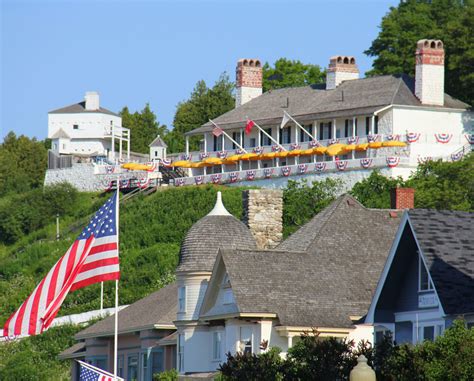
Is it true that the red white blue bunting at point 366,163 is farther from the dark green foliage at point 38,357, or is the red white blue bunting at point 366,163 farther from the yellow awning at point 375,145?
the dark green foliage at point 38,357

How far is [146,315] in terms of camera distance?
59875 millimetres

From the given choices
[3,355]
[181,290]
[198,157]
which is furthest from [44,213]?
[181,290]

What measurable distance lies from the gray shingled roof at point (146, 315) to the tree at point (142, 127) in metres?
98.5

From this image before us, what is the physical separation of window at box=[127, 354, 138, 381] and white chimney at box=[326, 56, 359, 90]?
58180mm

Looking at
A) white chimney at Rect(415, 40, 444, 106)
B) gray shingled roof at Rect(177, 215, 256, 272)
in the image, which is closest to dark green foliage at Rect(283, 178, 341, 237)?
white chimney at Rect(415, 40, 444, 106)

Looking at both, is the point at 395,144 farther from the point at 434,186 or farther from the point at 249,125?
the point at 249,125

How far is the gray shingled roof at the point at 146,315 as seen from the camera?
190ft

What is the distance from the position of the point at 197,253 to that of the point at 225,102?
95.8 meters

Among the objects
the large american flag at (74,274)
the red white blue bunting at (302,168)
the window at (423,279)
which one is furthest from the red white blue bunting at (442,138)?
the window at (423,279)

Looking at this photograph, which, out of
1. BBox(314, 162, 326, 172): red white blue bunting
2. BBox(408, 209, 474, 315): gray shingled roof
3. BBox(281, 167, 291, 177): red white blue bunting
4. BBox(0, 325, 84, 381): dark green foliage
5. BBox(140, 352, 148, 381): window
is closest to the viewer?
BBox(408, 209, 474, 315): gray shingled roof

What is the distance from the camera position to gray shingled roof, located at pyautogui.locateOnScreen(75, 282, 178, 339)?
2277 inches

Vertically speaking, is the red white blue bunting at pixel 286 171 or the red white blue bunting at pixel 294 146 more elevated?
the red white blue bunting at pixel 294 146

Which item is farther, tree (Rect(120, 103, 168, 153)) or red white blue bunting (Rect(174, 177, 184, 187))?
tree (Rect(120, 103, 168, 153))

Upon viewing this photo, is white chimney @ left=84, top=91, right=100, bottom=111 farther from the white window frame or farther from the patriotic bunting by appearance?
the white window frame
